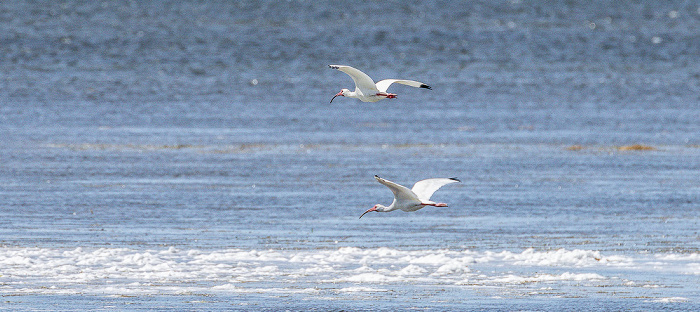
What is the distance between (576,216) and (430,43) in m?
36.7

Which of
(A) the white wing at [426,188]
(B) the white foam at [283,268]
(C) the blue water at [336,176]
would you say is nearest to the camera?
(B) the white foam at [283,268]

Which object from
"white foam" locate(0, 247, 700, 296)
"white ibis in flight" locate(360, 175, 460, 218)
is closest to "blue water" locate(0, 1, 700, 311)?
"white foam" locate(0, 247, 700, 296)

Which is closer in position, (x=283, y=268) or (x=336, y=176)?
(x=283, y=268)

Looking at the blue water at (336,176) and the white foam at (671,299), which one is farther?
the blue water at (336,176)

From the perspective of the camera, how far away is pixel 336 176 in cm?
2064

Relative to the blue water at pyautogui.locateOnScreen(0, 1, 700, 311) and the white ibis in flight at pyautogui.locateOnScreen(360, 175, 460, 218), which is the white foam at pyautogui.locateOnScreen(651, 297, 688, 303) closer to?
the blue water at pyautogui.locateOnScreen(0, 1, 700, 311)

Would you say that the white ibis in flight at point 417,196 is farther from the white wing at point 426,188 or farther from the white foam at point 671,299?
the white foam at point 671,299

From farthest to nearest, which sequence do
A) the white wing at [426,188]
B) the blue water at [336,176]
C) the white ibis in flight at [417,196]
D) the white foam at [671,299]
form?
the white wing at [426,188] < the white ibis in flight at [417,196] < the blue water at [336,176] < the white foam at [671,299]

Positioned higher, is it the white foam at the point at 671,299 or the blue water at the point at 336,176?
the blue water at the point at 336,176

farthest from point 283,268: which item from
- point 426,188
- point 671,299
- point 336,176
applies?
point 336,176

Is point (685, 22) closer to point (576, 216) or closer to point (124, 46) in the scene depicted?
point (124, 46)

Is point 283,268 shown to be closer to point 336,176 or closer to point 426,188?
point 426,188

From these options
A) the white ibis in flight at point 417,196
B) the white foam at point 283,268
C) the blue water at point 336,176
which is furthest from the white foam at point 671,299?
the white ibis in flight at point 417,196

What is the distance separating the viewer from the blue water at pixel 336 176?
13156mm
